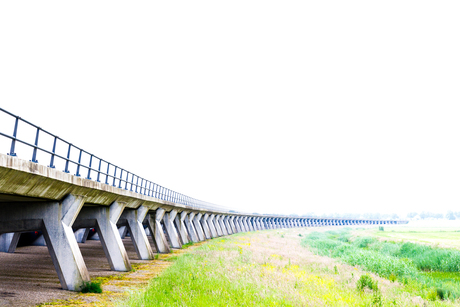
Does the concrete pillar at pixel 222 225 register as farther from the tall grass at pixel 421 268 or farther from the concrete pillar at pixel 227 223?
the tall grass at pixel 421 268

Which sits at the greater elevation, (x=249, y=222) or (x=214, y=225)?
(x=249, y=222)

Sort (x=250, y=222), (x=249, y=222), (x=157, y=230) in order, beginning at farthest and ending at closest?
(x=250, y=222)
(x=249, y=222)
(x=157, y=230)

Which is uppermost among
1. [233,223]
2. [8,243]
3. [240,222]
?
[240,222]

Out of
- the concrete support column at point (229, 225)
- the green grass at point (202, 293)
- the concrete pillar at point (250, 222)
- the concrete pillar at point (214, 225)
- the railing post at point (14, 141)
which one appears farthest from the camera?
the concrete pillar at point (250, 222)

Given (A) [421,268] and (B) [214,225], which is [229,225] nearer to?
(B) [214,225]

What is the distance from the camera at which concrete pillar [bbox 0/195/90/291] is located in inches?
522

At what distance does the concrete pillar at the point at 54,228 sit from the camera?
43.5 ft

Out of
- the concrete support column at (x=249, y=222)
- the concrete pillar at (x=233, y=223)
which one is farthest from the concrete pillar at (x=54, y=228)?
the concrete support column at (x=249, y=222)

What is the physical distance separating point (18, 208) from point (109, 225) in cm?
603

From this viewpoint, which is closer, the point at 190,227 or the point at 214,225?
the point at 190,227

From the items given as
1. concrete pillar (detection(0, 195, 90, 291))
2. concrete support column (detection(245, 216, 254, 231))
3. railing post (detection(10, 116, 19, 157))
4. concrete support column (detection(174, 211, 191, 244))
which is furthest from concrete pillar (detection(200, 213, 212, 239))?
railing post (detection(10, 116, 19, 157))

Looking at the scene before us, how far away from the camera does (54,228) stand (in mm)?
13492

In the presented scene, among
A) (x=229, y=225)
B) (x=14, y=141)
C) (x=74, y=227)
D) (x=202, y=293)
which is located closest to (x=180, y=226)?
(x=74, y=227)

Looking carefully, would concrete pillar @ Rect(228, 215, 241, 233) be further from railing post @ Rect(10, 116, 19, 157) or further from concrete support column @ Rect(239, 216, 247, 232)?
railing post @ Rect(10, 116, 19, 157)
